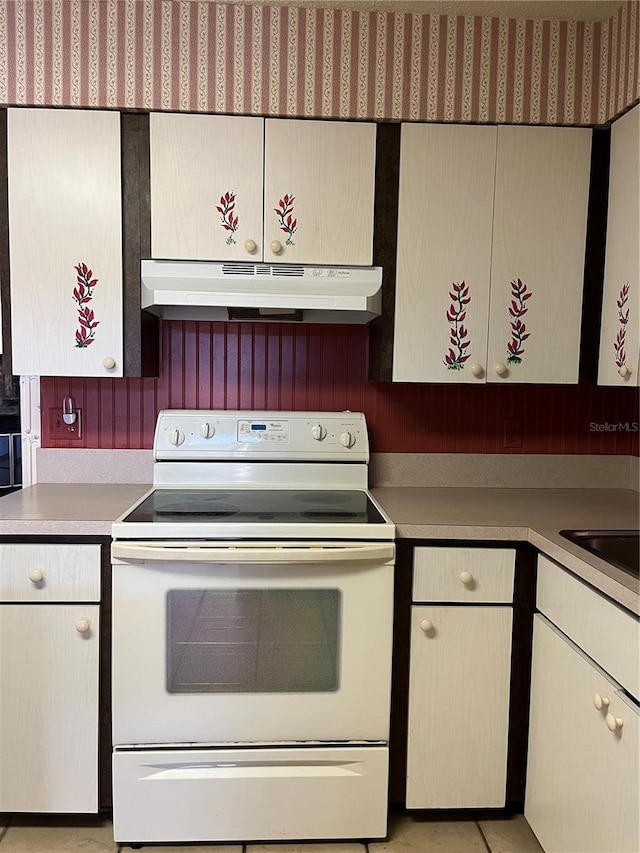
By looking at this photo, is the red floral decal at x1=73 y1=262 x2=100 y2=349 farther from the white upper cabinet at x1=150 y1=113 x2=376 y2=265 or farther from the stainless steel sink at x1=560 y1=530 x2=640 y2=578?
the stainless steel sink at x1=560 y1=530 x2=640 y2=578

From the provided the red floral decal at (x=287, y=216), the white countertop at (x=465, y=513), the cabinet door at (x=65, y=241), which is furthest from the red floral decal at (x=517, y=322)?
the cabinet door at (x=65, y=241)

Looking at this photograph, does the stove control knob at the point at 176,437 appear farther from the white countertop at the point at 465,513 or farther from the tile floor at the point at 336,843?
the tile floor at the point at 336,843

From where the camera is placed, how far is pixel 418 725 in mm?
1772

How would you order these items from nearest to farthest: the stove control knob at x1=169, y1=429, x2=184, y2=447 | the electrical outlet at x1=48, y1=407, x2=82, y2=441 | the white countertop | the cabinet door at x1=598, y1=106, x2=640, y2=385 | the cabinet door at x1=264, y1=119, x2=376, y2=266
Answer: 1. the white countertop
2. the cabinet door at x1=598, y1=106, x2=640, y2=385
3. the cabinet door at x1=264, y1=119, x2=376, y2=266
4. the stove control knob at x1=169, y1=429, x2=184, y2=447
5. the electrical outlet at x1=48, y1=407, x2=82, y2=441

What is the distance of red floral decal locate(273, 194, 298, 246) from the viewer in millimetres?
1935

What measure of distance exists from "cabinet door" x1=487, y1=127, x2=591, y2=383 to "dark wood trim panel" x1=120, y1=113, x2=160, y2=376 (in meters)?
1.08

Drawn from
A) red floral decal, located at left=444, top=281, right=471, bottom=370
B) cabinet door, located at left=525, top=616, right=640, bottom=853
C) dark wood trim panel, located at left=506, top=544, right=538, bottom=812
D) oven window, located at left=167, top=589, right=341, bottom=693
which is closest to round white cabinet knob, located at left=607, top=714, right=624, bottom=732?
cabinet door, located at left=525, top=616, right=640, bottom=853

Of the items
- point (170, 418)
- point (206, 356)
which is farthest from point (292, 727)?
point (206, 356)

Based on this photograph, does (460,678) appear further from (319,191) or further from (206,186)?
(206,186)

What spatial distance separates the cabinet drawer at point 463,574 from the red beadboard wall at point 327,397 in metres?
0.64

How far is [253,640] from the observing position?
5.58 feet

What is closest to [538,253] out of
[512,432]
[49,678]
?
[512,432]

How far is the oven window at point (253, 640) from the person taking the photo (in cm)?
169

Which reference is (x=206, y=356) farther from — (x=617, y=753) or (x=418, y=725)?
(x=617, y=753)
